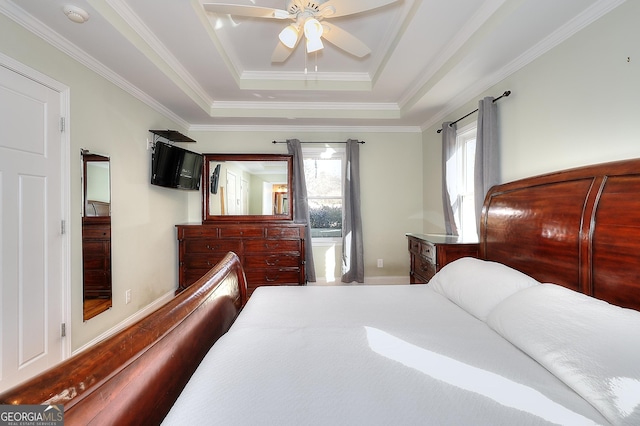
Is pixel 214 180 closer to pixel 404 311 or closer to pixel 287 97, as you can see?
pixel 287 97

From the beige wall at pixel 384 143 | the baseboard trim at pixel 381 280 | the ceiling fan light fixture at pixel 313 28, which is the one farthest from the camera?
the baseboard trim at pixel 381 280

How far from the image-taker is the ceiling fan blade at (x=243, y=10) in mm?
1664

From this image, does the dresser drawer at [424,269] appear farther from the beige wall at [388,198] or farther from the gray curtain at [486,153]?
the beige wall at [388,198]

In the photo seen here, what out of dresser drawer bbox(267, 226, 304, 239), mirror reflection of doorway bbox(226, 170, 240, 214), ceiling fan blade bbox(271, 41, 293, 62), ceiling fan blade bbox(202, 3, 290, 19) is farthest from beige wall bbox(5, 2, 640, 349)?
ceiling fan blade bbox(271, 41, 293, 62)

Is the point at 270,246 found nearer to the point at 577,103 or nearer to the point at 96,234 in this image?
the point at 96,234

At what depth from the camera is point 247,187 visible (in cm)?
399

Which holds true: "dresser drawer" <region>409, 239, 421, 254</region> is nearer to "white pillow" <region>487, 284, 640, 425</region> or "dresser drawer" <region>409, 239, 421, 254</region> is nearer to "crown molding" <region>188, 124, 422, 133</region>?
"white pillow" <region>487, 284, 640, 425</region>

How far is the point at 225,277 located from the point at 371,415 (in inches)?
45.1

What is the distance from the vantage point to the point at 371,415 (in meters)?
0.73

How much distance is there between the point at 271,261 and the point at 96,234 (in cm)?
184

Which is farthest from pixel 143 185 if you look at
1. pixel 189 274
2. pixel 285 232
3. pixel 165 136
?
pixel 285 232

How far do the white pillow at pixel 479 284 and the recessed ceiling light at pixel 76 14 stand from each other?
2929 mm

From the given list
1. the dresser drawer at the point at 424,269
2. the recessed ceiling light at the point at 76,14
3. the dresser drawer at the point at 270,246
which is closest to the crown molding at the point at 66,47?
the recessed ceiling light at the point at 76,14

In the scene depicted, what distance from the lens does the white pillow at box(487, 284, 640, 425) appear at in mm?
754
